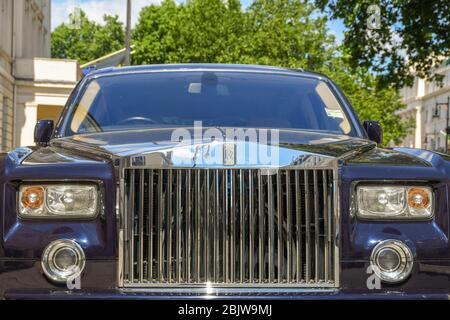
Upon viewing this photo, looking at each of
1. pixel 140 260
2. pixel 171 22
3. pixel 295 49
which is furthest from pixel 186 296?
pixel 171 22

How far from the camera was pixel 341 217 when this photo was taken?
164 inches

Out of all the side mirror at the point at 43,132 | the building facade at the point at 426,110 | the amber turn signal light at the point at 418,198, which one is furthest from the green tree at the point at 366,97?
the amber turn signal light at the point at 418,198

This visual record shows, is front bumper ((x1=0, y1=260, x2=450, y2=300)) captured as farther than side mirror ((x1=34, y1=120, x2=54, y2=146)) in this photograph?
No

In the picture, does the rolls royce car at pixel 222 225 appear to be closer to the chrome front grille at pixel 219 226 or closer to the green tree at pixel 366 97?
the chrome front grille at pixel 219 226

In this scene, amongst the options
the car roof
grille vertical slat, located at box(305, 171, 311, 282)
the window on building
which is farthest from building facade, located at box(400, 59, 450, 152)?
grille vertical slat, located at box(305, 171, 311, 282)

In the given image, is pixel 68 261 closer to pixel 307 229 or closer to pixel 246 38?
pixel 307 229

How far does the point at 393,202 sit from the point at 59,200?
140 cm

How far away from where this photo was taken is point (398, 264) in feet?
13.6

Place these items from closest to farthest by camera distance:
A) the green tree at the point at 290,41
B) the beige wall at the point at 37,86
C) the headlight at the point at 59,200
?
1. the headlight at the point at 59,200
2. the beige wall at the point at 37,86
3. the green tree at the point at 290,41

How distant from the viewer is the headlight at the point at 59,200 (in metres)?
4.18

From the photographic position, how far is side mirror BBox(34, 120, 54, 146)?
577 cm

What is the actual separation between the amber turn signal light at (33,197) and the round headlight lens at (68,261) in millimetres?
193

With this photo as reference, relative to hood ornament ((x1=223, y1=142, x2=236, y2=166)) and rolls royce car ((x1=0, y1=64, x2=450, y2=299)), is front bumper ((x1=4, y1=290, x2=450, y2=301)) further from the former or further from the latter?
hood ornament ((x1=223, y1=142, x2=236, y2=166))

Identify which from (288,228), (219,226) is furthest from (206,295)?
(288,228)
